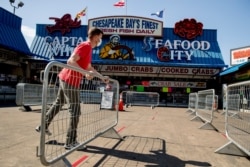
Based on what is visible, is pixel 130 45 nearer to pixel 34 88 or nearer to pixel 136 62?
pixel 136 62

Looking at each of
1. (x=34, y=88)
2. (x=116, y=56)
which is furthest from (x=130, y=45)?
(x=34, y=88)

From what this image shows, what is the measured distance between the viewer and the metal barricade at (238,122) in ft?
17.2

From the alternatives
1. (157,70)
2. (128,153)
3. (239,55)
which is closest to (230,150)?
(128,153)

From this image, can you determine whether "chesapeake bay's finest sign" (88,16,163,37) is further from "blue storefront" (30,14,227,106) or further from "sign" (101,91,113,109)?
"sign" (101,91,113,109)

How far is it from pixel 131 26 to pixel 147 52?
3.72 m

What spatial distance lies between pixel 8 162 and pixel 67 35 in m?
26.9

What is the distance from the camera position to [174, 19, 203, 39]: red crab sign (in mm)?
28688

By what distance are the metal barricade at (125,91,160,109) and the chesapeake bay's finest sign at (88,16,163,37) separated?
28.1 ft

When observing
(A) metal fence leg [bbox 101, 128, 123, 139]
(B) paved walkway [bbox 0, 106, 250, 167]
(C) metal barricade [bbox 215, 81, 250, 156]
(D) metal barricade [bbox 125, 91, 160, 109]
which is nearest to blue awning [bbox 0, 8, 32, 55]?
(D) metal barricade [bbox 125, 91, 160, 109]

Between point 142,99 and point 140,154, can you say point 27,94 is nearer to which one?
point 140,154

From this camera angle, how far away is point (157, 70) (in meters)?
27.5

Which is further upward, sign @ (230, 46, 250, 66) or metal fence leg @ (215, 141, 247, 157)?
sign @ (230, 46, 250, 66)

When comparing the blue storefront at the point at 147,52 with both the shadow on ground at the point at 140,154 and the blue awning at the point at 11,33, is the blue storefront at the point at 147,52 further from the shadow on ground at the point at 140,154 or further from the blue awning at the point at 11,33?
the shadow on ground at the point at 140,154

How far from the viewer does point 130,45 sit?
28734 millimetres
